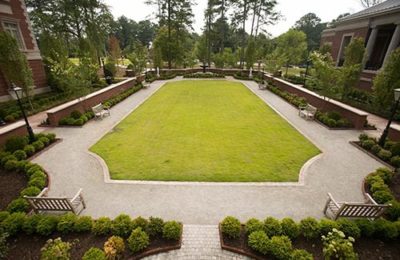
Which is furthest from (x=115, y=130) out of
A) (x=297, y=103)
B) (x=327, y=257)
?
(x=297, y=103)

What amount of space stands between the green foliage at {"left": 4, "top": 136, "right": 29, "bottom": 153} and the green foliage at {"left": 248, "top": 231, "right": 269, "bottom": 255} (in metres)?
11.7

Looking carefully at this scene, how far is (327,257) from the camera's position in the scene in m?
5.02

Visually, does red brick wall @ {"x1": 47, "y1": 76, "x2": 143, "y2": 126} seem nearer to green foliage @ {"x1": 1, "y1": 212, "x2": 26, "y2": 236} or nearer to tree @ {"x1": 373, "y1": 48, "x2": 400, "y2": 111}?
green foliage @ {"x1": 1, "y1": 212, "x2": 26, "y2": 236}

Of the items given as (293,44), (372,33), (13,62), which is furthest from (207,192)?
(293,44)

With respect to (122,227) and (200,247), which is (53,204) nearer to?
(122,227)

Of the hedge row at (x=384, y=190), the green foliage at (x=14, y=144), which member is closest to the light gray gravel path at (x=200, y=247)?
the hedge row at (x=384, y=190)

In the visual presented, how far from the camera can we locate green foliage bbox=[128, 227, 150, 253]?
543 centimetres

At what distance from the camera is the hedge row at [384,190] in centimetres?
664

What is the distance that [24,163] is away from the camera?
908 centimetres

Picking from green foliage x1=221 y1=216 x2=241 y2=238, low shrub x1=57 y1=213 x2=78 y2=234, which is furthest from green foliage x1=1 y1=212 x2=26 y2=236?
green foliage x1=221 y1=216 x2=241 y2=238

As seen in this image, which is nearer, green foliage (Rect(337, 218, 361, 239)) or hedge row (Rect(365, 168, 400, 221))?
green foliage (Rect(337, 218, 361, 239))

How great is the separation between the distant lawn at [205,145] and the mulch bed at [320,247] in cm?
294

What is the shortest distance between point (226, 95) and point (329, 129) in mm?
11687

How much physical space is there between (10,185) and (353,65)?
952 inches
